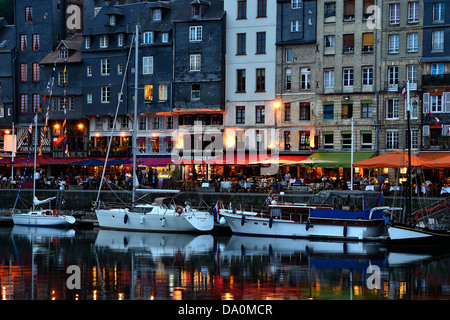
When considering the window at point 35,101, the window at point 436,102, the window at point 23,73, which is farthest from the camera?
the window at point 23,73

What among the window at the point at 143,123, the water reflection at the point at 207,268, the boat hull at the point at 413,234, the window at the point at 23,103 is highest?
the window at the point at 23,103

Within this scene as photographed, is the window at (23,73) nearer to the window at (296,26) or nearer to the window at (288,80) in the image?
the window at (288,80)

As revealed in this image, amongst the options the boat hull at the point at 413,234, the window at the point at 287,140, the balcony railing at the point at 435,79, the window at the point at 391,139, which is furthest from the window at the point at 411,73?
the boat hull at the point at 413,234

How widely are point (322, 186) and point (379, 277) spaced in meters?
19.8

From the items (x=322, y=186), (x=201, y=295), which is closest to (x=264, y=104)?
(x=322, y=186)

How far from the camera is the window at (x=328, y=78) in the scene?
60594 millimetres

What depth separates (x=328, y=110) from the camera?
60688mm

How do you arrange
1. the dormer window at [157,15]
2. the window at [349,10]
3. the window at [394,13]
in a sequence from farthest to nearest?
the dormer window at [157,15], the window at [349,10], the window at [394,13]

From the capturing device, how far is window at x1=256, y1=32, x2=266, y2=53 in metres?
63.1

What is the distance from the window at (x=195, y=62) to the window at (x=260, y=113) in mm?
6074

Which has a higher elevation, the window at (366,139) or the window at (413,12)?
the window at (413,12)

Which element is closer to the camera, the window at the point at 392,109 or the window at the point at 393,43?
the window at the point at 392,109

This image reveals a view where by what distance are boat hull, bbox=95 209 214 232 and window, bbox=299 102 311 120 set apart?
17602mm
